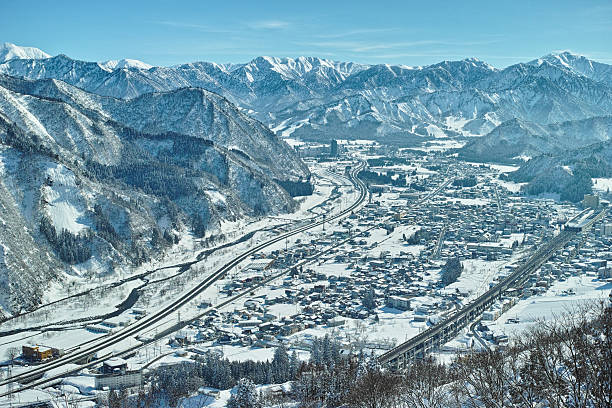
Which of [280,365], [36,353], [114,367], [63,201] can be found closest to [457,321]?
[280,365]

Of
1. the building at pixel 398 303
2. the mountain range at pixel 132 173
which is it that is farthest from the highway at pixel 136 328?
the building at pixel 398 303

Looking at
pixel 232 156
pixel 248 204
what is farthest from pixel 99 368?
pixel 232 156

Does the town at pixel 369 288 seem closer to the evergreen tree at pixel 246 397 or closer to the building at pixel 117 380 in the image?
the building at pixel 117 380

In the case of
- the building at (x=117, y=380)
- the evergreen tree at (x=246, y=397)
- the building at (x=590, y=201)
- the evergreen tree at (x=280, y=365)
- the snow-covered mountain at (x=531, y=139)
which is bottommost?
the building at (x=117, y=380)

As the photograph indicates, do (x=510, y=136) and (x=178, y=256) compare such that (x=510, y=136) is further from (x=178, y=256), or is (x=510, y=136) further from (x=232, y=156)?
(x=178, y=256)

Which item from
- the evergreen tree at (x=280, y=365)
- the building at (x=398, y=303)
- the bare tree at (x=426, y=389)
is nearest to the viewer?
the bare tree at (x=426, y=389)

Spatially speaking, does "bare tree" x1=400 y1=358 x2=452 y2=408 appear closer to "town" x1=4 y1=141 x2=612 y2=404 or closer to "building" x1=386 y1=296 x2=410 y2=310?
"town" x1=4 y1=141 x2=612 y2=404

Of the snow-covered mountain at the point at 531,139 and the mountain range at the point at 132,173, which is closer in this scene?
the mountain range at the point at 132,173
